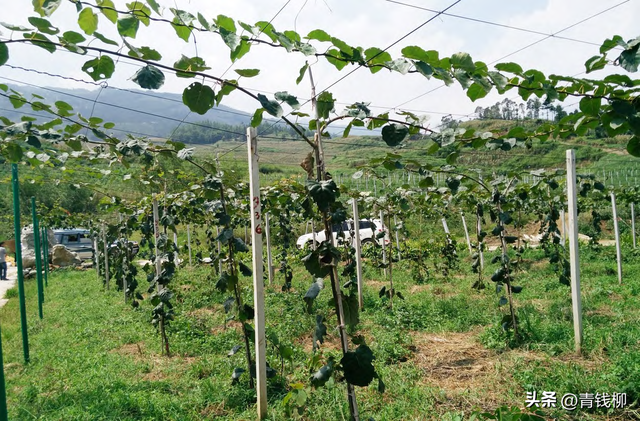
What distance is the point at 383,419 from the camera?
293 centimetres

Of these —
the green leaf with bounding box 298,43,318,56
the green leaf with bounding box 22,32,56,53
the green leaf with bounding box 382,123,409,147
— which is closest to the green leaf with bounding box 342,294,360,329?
the green leaf with bounding box 382,123,409,147

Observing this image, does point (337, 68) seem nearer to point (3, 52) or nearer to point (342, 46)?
point (342, 46)

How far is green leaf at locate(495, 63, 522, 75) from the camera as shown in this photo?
1.61m

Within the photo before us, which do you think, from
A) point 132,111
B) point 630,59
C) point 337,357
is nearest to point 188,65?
point 630,59

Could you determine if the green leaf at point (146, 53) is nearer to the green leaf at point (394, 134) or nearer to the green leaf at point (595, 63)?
the green leaf at point (394, 134)

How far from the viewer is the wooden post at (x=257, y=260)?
2887mm

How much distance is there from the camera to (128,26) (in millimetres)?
1426

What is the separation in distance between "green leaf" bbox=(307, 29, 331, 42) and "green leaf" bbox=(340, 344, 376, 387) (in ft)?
3.87

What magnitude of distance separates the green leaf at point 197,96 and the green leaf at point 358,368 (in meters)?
1.11

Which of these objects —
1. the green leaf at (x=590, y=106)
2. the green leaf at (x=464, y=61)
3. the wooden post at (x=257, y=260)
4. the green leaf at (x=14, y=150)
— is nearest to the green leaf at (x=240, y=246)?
the wooden post at (x=257, y=260)

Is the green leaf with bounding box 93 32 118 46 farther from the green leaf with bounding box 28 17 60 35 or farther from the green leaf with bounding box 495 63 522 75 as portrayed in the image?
the green leaf with bounding box 495 63 522 75

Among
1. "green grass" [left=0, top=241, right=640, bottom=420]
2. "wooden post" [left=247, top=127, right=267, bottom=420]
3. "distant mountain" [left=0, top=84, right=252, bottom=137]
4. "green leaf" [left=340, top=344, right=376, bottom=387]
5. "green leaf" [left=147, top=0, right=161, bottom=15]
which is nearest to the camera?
"green leaf" [left=147, top=0, right=161, bottom=15]

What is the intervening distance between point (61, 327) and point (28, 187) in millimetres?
22852

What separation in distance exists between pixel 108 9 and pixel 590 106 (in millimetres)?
1853
